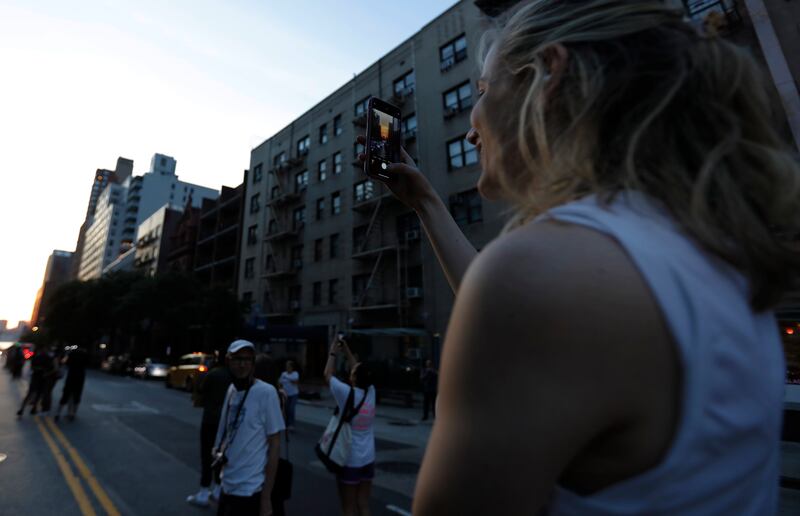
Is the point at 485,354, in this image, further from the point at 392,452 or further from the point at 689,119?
the point at 392,452

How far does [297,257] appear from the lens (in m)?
32.8

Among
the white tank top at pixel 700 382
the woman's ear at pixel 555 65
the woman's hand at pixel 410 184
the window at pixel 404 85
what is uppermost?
the window at pixel 404 85

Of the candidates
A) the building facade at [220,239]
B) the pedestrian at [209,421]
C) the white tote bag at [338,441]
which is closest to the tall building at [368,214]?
the building facade at [220,239]

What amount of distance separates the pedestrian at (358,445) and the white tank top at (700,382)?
184 inches

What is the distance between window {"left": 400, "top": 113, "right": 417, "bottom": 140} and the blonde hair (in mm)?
25064

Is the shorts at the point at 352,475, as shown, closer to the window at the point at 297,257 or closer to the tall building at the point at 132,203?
the window at the point at 297,257

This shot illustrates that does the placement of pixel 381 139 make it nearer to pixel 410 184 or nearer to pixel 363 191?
pixel 410 184

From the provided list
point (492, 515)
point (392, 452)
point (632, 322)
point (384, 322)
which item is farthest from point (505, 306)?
point (384, 322)

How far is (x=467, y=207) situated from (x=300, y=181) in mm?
18339

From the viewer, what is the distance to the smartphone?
191 cm

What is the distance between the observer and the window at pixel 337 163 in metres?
31.2

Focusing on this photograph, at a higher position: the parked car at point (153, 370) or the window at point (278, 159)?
the window at point (278, 159)

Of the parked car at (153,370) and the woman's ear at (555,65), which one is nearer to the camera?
the woman's ear at (555,65)

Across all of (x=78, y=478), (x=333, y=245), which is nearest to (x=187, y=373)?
(x=333, y=245)
